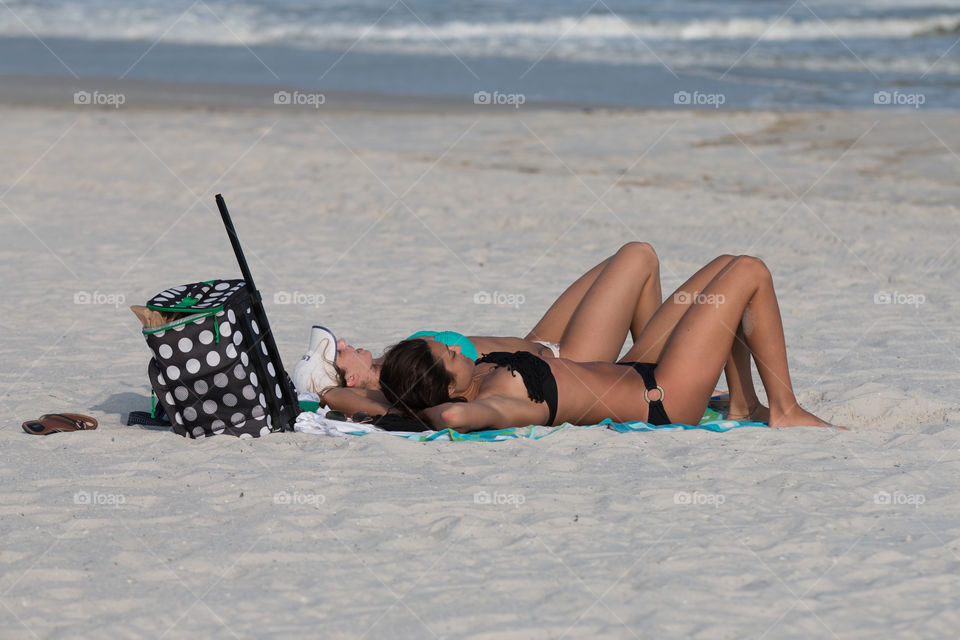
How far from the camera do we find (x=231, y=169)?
9875 millimetres

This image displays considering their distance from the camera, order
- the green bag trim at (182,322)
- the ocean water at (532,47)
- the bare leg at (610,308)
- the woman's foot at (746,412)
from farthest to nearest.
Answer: the ocean water at (532,47)
the bare leg at (610,308)
the woman's foot at (746,412)
the green bag trim at (182,322)

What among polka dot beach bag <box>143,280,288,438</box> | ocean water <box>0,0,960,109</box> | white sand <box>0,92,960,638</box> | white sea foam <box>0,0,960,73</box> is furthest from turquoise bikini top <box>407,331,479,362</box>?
white sea foam <box>0,0,960,73</box>

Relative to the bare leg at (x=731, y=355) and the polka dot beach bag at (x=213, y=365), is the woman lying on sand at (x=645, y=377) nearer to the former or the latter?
the bare leg at (x=731, y=355)

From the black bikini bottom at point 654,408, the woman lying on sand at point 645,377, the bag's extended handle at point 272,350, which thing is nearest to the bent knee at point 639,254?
the woman lying on sand at point 645,377

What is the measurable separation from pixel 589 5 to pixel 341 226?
17.9 meters

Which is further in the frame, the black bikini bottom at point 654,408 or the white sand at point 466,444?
the black bikini bottom at point 654,408

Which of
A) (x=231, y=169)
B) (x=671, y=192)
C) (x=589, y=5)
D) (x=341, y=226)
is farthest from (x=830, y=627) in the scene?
(x=589, y=5)

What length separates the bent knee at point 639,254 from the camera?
472 centimetres

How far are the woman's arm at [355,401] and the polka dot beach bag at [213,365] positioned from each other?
0.83 ft

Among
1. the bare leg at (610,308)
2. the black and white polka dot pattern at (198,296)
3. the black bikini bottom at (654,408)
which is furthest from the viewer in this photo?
the bare leg at (610,308)

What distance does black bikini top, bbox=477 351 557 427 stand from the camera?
4.17 metres

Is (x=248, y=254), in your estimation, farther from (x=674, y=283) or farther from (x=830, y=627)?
(x=830, y=627)

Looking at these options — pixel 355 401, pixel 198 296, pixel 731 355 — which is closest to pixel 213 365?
pixel 198 296

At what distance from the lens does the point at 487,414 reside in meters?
4.06
